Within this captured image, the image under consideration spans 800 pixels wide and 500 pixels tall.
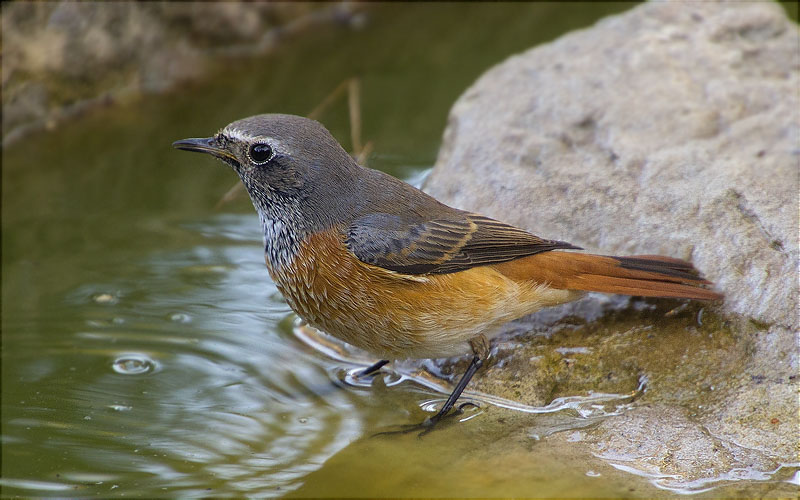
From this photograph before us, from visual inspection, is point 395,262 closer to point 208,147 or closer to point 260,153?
point 260,153

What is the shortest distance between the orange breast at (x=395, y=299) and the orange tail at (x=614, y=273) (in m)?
0.08

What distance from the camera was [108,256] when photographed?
6125mm

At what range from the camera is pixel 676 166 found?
4965 mm

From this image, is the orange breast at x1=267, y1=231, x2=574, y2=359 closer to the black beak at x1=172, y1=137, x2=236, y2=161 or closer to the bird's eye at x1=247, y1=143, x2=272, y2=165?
the bird's eye at x1=247, y1=143, x2=272, y2=165

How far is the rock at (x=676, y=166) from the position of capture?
3928 millimetres

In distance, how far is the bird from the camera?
427 cm

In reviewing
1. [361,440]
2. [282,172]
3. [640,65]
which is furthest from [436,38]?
[361,440]

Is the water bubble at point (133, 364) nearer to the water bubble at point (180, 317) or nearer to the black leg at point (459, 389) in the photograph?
the water bubble at point (180, 317)

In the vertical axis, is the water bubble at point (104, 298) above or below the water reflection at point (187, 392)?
above

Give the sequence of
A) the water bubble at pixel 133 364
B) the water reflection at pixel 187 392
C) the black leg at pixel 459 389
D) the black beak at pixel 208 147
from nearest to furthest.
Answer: the water reflection at pixel 187 392 → the black leg at pixel 459 389 → the black beak at pixel 208 147 → the water bubble at pixel 133 364

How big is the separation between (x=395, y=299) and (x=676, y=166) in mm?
1876

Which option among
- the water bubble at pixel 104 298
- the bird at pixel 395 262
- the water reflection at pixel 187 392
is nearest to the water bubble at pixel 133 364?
the water reflection at pixel 187 392

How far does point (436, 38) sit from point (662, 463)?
19.2 feet

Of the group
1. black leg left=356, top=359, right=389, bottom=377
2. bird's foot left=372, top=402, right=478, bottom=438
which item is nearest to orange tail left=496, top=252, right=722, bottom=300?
bird's foot left=372, top=402, right=478, bottom=438
